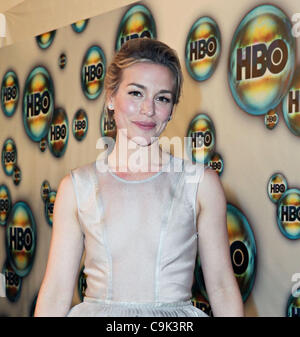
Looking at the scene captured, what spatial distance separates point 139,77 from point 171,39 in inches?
43.8

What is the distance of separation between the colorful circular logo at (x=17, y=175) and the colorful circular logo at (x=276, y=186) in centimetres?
181

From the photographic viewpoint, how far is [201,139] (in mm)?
2506

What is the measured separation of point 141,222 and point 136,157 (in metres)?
0.21

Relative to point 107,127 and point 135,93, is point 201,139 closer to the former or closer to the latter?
point 107,127

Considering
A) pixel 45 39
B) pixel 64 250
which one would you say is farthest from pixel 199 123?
pixel 45 39

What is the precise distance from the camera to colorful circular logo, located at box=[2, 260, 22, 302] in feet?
11.2

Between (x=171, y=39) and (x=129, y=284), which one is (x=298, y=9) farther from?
(x=129, y=284)

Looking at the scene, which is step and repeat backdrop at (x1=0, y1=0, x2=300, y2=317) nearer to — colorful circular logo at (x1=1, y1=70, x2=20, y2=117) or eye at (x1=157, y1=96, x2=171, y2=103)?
colorful circular logo at (x1=1, y1=70, x2=20, y2=117)

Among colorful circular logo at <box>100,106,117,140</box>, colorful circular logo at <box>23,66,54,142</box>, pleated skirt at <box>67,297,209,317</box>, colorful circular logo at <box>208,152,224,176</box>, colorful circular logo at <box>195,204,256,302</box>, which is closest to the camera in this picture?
pleated skirt at <box>67,297,209,317</box>

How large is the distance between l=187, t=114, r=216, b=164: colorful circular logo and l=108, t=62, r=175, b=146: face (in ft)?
2.81

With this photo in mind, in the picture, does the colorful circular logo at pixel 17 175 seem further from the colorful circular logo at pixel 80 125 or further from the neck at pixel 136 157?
the neck at pixel 136 157

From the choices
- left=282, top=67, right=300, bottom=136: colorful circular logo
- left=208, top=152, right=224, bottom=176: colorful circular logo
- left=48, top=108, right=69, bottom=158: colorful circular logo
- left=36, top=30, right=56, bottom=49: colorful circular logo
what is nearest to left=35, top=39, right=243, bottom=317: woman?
left=282, top=67, right=300, bottom=136: colorful circular logo

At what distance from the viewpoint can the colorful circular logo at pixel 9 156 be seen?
137 inches

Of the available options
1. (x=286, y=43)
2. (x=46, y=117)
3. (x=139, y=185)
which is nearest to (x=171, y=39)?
(x=286, y=43)
